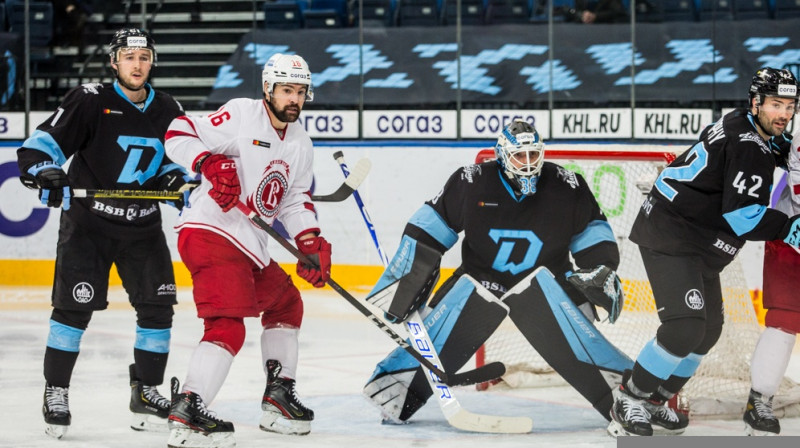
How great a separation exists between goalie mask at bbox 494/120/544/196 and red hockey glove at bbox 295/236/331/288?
59cm

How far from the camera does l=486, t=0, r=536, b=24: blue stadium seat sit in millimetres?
7934

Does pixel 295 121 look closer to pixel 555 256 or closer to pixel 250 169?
pixel 250 169

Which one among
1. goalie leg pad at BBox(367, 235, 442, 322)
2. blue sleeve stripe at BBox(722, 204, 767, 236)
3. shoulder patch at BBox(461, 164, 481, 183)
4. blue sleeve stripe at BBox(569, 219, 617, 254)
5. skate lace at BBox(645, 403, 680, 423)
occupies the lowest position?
skate lace at BBox(645, 403, 680, 423)

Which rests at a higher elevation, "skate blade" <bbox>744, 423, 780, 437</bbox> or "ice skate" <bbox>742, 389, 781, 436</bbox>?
"ice skate" <bbox>742, 389, 781, 436</bbox>

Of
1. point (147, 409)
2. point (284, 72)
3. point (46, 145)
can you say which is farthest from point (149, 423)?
point (284, 72)

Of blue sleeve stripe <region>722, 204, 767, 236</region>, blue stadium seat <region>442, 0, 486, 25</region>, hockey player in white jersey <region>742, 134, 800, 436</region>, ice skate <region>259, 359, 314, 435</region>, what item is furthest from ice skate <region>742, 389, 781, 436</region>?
blue stadium seat <region>442, 0, 486, 25</region>

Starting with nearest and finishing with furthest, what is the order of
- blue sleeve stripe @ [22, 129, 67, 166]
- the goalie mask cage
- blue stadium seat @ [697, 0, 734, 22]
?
blue sleeve stripe @ [22, 129, 67, 166], the goalie mask cage, blue stadium seat @ [697, 0, 734, 22]

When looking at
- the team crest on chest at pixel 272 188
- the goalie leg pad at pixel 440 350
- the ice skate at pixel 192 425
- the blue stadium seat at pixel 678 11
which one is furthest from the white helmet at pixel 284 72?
the blue stadium seat at pixel 678 11

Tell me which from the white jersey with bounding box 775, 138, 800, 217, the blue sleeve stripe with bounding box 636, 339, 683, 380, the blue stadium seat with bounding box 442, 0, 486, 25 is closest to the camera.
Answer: the blue sleeve stripe with bounding box 636, 339, 683, 380

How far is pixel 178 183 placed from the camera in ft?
12.7

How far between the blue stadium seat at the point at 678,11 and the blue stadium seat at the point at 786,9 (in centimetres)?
47

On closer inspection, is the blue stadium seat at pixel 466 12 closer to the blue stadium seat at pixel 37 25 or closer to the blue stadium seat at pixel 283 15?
the blue stadium seat at pixel 283 15

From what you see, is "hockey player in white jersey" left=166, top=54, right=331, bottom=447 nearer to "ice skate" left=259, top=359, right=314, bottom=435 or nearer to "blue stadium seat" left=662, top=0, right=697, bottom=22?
"ice skate" left=259, top=359, right=314, bottom=435

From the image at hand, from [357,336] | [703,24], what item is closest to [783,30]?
[703,24]
